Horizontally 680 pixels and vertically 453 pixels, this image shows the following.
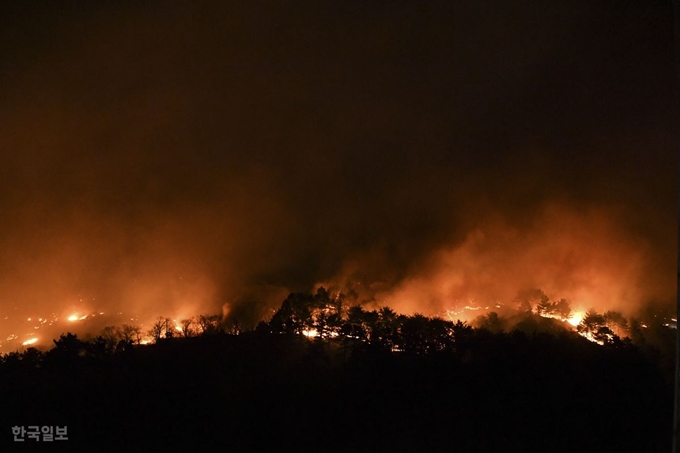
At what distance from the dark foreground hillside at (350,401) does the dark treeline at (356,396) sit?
0.10ft

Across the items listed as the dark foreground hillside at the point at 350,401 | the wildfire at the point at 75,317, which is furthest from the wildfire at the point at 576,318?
the wildfire at the point at 75,317

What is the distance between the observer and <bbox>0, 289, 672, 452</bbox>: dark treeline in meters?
10.7

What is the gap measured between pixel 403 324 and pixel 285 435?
6071 millimetres

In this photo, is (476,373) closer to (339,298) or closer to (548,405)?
(548,405)

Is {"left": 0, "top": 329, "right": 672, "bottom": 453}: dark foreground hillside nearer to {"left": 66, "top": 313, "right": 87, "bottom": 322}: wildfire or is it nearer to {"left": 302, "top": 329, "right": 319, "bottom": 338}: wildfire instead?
{"left": 302, "top": 329, "right": 319, "bottom": 338}: wildfire

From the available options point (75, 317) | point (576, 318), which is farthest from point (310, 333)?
point (75, 317)

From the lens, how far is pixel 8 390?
11492mm

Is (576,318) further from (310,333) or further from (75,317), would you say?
(75,317)

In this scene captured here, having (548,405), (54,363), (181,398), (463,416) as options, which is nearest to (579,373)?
(548,405)

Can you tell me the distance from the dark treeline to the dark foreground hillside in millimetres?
31

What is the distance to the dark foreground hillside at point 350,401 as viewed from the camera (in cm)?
1068

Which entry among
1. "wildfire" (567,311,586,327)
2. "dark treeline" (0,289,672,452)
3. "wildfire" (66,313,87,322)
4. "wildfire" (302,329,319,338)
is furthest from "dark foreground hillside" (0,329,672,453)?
"wildfire" (66,313,87,322)

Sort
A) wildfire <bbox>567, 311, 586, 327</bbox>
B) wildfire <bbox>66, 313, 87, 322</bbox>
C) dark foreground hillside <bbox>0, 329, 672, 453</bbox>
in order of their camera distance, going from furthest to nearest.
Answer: wildfire <bbox>66, 313, 87, 322</bbox> → wildfire <bbox>567, 311, 586, 327</bbox> → dark foreground hillside <bbox>0, 329, 672, 453</bbox>

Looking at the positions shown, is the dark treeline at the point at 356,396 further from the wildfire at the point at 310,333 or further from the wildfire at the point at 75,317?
the wildfire at the point at 75,317
